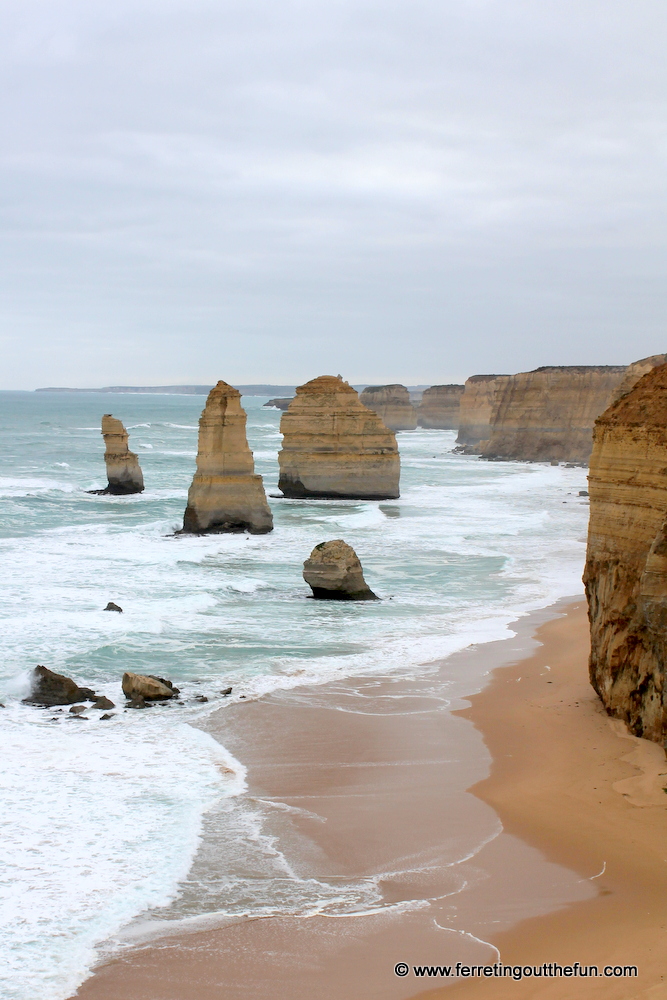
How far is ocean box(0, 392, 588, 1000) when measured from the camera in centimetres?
764

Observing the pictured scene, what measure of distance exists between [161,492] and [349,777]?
112 ft

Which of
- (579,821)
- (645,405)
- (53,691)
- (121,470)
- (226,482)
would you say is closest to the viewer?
(579,821)

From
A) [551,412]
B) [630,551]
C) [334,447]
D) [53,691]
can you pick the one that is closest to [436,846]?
[630,551]

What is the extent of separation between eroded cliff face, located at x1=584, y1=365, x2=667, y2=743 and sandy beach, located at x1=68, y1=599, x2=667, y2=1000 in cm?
52

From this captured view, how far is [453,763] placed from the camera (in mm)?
10664

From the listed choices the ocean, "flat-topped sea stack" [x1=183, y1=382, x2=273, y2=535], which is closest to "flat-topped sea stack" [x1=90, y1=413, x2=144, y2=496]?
the ocean

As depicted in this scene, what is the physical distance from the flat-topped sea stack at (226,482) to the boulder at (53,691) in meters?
16.1

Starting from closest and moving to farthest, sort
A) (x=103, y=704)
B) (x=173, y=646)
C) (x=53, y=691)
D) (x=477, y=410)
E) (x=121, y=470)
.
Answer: (x=103, y=704) < (x=53, y=691) < (x=173, y=646) < (x=121, y=470) < (x=477, y=410)

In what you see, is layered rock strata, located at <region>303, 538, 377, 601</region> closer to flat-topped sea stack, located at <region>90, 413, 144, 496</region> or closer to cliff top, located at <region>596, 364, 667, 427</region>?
cliff top, located at <region>596, 364, 667, 427</region>

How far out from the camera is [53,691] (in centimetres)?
1287

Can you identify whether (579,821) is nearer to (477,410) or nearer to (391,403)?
(477,410)

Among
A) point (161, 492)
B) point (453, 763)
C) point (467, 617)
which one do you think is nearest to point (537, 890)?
point (453, 763)

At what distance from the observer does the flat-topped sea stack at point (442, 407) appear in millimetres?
117688

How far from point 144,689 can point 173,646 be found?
328cm
